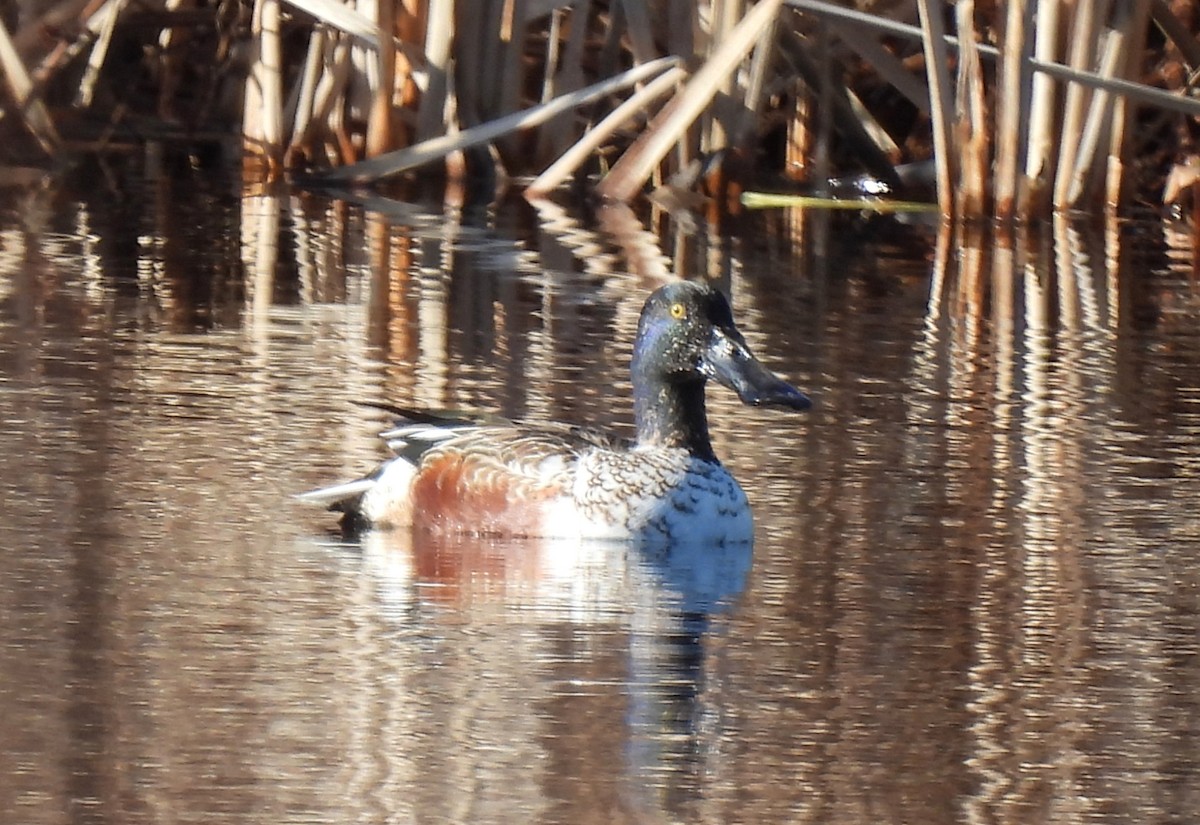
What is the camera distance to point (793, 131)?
13.9m

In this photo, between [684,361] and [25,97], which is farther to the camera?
[25,97]

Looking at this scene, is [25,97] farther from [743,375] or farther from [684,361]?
[743,375]

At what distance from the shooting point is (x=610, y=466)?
6.23m

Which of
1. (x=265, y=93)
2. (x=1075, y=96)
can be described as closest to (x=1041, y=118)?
(x=1075, y=96)

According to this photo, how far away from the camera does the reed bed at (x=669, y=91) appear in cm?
1192

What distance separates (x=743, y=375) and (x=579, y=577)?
88 cm

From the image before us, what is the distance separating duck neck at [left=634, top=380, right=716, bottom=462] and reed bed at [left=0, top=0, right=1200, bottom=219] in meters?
5.01

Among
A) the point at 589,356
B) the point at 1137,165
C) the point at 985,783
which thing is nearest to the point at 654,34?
the point at 1137,165

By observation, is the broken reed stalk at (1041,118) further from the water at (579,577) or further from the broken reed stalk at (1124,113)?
the water at (579,577)

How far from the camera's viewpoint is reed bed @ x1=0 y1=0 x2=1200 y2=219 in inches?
469

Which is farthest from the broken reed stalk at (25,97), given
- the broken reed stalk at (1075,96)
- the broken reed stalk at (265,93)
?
the broken reed stalk at (1075,96)

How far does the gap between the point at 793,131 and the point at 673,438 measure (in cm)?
765

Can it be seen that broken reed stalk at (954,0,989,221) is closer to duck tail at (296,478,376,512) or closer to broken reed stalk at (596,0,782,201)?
broken reed stalk at (596,0,782,201)

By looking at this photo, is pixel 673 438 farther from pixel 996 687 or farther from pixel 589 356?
pixel 589 356
